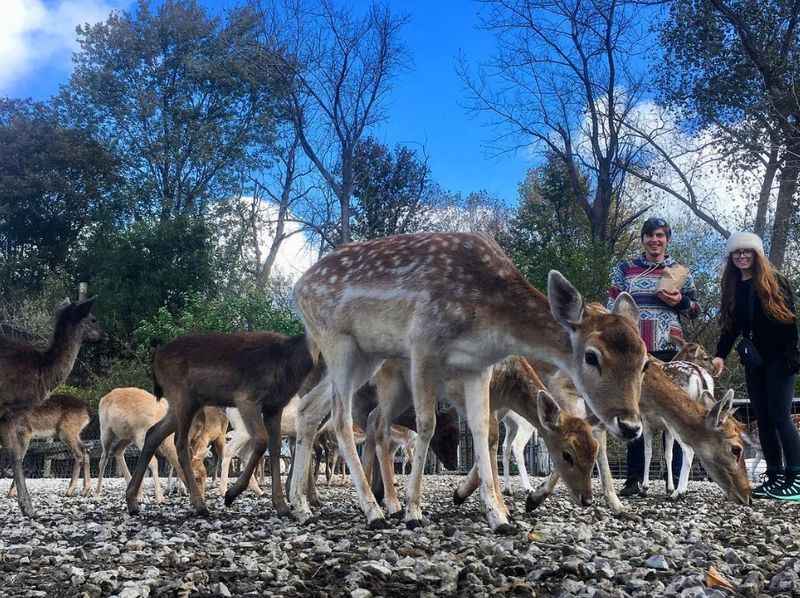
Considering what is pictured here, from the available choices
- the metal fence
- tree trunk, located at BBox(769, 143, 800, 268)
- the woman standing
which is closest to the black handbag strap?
→ the woman standing

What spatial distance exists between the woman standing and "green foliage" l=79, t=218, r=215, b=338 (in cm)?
2368

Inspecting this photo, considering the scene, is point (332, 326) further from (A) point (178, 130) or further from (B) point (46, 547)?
(A) point (178, 130)

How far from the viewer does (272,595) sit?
350 centimetres

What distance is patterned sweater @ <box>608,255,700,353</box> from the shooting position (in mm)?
8297

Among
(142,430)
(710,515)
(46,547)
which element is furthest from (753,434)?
(46,547)

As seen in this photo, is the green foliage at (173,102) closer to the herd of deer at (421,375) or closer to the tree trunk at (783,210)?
the tree trunk at (783,210)

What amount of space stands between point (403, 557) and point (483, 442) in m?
1.50

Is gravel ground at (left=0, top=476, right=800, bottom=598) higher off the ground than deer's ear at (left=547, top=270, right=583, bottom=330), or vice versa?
deer's ear at (left=547, top=270, right=583, bottom=330)

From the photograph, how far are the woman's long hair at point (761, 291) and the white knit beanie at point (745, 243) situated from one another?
6 centimetres

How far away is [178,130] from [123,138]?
2.68 metres

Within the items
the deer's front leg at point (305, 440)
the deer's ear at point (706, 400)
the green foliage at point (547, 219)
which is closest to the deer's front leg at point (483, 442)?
the deer's front leg at point (305, 440)

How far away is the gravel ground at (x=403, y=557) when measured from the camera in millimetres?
3602

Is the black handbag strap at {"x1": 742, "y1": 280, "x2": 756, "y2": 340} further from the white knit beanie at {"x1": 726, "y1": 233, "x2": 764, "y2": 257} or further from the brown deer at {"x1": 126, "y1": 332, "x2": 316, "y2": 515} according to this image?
the brown deer at {"x1": 126, "y1": 332, "x2": 316, "y2": 515}

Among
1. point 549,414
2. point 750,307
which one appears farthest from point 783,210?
point 549,414
